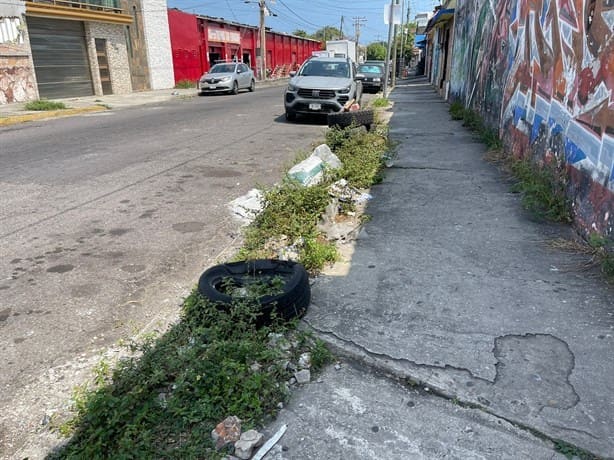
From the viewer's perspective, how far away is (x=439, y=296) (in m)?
3.54

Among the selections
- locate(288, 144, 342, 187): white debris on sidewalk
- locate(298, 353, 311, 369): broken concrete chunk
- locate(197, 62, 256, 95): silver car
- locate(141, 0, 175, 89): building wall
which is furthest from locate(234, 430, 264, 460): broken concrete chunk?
locate(141, 0, 175, 89): building wall

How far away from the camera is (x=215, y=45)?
37844 millimetres

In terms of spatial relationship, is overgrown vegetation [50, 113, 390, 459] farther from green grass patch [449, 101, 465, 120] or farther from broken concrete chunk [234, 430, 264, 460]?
green grass patch [449, 101, 465, 120]

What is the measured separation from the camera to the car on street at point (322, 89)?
41.5 ft

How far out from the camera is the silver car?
24.6 metres

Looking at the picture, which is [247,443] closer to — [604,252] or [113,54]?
[604,252]

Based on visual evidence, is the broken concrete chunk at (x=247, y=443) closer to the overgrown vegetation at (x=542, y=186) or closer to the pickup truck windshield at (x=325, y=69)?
the overgrown vegetation at (x=542, y=186)

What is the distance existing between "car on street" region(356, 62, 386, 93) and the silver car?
6507mm

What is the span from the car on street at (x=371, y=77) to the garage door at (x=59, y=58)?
46.5 ft

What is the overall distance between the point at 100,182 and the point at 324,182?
3.52m

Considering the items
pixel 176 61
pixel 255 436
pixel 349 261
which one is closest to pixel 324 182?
pixel 349 261

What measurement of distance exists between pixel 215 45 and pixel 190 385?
39247mm

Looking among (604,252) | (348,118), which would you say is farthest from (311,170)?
(348,118)

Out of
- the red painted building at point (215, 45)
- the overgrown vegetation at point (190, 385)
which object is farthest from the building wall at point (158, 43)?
the overgrown vegetation at point (190, 385)
